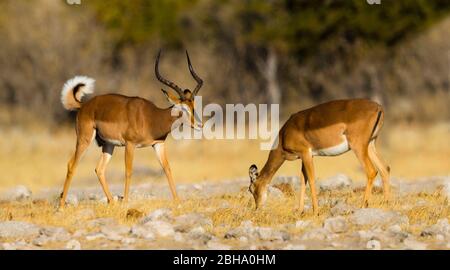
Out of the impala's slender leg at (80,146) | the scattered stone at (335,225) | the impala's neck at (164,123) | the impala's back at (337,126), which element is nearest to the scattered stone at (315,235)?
the scattered stone at (335,225)

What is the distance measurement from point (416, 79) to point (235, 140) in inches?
459

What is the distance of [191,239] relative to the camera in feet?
35.3

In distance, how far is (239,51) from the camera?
3675 centimetres

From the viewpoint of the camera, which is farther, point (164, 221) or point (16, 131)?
point (16, 131)

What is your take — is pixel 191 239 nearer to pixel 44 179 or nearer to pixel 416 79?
pixel 44 179

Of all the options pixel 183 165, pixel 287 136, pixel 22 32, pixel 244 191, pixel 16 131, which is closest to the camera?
pixel 287 136

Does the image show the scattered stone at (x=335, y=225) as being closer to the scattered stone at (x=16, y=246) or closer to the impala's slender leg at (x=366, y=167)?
the impala's slender leg at (x=366, y=167)

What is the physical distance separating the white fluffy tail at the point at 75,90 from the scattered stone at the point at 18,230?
3777 millimetres

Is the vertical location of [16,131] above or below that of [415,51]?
below

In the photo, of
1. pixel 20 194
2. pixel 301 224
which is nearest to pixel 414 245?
pixel 301 224

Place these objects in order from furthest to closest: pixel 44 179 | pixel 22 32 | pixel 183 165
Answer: pixel 22 32
pixel 183 165
pixel 44 179

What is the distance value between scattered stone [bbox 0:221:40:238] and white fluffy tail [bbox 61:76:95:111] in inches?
149
